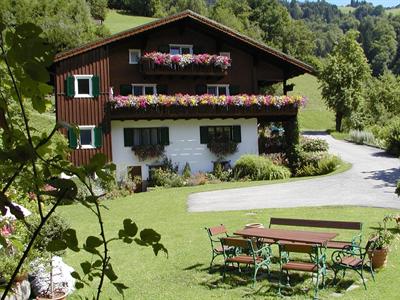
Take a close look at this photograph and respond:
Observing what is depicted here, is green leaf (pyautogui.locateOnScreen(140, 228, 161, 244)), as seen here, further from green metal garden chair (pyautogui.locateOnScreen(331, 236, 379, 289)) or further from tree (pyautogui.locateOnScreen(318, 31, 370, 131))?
tree (pyautogui.locateOnScreen(318, 31, 370, 131))

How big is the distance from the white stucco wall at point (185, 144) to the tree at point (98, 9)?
63298mm

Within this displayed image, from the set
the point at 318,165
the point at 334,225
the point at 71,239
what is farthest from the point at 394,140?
the point at 71,239

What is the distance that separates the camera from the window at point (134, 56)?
3099 cm

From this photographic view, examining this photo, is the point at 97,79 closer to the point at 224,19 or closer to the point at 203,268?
the point at 203,268

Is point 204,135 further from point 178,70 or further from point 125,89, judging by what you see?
point 125,89

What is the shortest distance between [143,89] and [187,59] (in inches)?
123

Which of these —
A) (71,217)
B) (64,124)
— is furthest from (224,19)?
(64,124)

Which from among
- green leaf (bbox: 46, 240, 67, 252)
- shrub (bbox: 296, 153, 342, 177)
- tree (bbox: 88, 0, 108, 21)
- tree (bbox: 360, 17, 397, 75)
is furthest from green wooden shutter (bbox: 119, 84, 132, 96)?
tree (bbox: 360, 17, 397, 75)

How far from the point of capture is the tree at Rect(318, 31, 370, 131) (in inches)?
1954

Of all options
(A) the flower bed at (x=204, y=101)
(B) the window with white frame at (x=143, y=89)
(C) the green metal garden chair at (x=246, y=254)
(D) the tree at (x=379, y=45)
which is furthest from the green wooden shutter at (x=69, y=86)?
(D) the tree at (x=379, y=45)

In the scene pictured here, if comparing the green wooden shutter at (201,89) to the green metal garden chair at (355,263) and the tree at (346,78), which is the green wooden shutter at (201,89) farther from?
the green metal garden chair at (355,263)

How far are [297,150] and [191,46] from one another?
8996 mm

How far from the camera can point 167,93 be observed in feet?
104

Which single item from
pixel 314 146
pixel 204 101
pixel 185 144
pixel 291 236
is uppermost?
pixel 204 101
